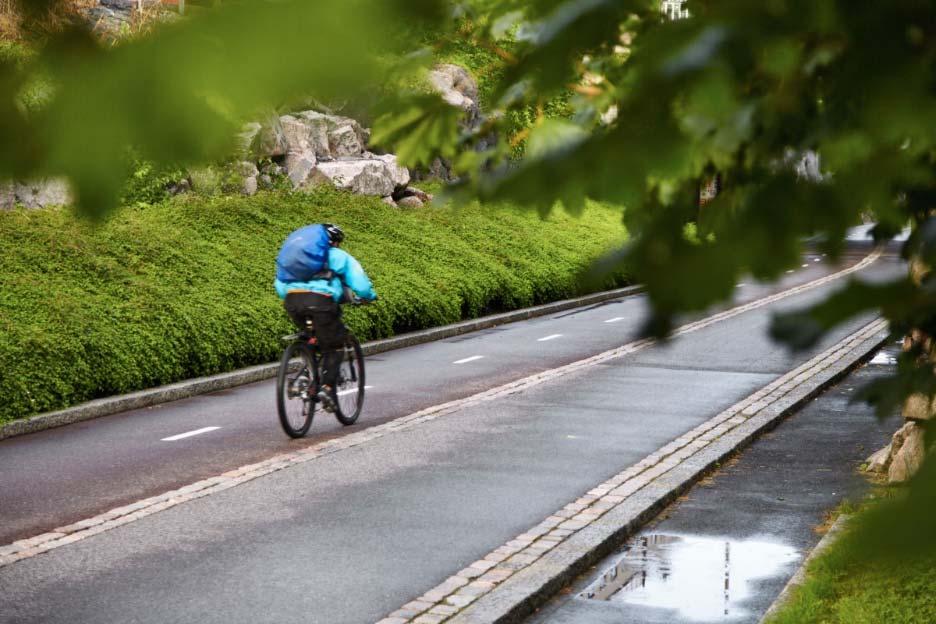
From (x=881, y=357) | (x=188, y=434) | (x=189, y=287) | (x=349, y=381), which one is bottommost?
(x=881, y=357)

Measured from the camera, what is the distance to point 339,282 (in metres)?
10.9

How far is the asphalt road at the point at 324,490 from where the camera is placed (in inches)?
249

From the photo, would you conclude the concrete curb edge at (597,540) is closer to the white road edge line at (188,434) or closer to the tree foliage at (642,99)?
the tree foliage at (642,99)

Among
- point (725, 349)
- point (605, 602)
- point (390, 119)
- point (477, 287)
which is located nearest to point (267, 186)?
point (477, 287)

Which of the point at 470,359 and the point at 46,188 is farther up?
the point at 46,188

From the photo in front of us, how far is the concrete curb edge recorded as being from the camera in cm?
598

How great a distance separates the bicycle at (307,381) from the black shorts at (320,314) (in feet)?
0.23

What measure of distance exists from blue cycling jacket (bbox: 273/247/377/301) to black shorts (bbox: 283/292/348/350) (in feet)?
0.20

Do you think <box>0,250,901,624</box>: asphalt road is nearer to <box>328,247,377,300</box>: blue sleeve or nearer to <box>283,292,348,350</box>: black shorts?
<box>283,292,348,350</box>: black shorts

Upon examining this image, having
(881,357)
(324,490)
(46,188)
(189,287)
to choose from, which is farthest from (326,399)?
(46,188)

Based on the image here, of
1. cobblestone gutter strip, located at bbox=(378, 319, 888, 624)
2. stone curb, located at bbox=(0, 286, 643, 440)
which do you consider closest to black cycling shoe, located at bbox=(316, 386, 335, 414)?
stone curb, located at bbox=(0, 286, 643, 440)

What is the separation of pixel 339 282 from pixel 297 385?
3.15 feet

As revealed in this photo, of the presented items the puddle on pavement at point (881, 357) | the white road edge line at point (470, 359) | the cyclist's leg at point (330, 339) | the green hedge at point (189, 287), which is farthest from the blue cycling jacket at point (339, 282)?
the puddle on pavement at point (881, 357)

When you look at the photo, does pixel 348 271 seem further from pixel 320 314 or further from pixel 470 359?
pixel 470 359
